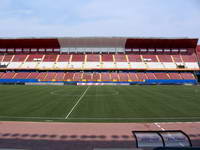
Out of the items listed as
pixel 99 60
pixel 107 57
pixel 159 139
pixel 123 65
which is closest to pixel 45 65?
pixel 99 60

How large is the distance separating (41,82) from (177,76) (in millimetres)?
41748

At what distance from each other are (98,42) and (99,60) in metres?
6.22

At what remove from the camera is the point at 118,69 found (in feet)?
235

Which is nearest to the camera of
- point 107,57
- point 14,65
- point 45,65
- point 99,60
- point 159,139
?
point 159,139

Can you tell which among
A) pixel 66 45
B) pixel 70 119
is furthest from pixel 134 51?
pixel 70 119

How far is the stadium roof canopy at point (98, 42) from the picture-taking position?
7425cm

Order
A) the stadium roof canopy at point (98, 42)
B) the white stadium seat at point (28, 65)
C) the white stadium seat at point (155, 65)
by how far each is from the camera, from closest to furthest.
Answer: the white stadium seat at point (155, 65)
the white stadium seat at point (28, 65)
the stadium roof canopy at point (98, 42)

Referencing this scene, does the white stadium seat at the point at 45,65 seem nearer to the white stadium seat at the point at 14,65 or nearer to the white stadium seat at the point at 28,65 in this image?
the white stadium seat at the point at 28,65

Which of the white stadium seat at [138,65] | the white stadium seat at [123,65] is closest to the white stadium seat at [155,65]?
the white stadium seat at [138,65]

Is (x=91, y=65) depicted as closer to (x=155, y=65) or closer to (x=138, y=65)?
(x=138, y=65)

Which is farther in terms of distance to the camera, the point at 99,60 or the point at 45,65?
the point at 99,60

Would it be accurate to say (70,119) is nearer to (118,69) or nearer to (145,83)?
(145,83)

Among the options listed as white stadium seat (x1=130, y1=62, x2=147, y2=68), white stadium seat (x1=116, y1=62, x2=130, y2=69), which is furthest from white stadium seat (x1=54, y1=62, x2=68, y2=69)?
white stadium seat (x1=130, y1=62, x2=147, y2=68)

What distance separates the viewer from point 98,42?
75875 mm
